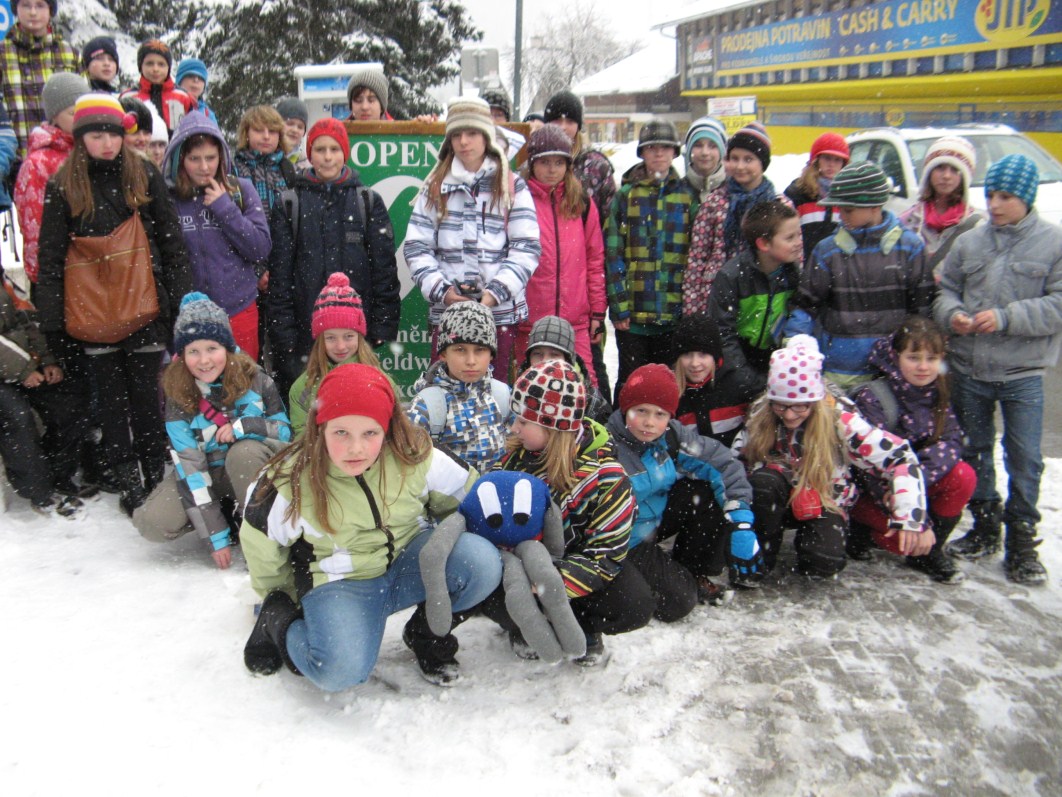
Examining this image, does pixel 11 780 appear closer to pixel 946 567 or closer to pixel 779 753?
pixel 779 753

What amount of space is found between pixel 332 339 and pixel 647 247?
2173 mm

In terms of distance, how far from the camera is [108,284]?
14.5 feet

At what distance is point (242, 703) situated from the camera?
309 cm

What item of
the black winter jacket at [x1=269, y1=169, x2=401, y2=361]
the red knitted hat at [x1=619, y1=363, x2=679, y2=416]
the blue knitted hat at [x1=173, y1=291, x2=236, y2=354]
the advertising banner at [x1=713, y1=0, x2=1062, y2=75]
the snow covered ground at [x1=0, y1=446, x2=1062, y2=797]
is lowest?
the snow covered ground at [x1=0, y1=446, x2=1062, y2=797]

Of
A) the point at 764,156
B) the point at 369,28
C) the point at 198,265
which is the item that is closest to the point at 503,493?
the point at 198,265

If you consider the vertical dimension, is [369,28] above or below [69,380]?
above

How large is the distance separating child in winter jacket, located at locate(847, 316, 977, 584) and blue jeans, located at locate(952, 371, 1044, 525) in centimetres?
14

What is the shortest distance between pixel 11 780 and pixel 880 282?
171 inches

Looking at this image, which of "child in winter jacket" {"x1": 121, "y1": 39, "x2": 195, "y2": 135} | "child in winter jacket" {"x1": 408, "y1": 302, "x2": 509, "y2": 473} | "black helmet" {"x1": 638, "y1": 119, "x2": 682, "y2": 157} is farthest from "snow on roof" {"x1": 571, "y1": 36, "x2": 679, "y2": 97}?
"child in winter jacket" {"x1": 408, "y1": 302, "x2": 509, "y2": 473}

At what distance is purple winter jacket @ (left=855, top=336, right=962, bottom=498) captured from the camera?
13.9 ft

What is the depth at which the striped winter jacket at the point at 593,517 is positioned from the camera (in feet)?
10.8

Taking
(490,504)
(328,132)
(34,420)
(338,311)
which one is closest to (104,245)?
(34,420)

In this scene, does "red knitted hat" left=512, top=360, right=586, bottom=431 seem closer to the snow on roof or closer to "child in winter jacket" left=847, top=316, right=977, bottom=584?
"child in winter jacket" left=847, top=316, right=977, bottom=584

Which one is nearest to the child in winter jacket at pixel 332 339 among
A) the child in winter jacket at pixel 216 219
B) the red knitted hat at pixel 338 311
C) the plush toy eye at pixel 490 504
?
the red knitted hat at pixel 338 311
